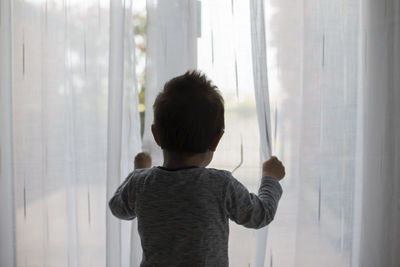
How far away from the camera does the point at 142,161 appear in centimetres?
108

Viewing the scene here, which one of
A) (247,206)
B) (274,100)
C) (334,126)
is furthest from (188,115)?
(334,126)

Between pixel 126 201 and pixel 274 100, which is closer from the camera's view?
pixel 126 201

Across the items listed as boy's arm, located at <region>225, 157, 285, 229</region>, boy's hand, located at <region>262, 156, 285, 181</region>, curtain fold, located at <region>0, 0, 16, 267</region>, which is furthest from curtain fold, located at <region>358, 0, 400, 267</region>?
curtain fold, located at <region>0, 0, 16, 267</region>

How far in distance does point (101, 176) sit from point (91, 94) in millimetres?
247

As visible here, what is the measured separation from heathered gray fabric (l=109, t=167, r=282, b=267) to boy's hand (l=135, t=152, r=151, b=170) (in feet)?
0.60

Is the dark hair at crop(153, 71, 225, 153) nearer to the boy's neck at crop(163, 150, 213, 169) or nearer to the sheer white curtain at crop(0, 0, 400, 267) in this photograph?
the boy's neck at crop(163, 150, 213, 169)

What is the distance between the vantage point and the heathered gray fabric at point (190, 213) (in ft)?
2.80

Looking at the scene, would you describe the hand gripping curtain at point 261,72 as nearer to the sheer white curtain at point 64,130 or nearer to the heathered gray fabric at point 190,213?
the heathered gray fabric at point 190,213

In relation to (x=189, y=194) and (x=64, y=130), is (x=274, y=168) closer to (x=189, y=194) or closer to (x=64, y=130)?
(x=189, y=194)

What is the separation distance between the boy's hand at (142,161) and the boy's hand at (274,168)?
0.30 metres

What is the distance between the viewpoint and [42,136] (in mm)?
1252

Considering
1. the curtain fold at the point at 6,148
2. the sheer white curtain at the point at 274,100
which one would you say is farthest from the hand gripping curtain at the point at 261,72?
the curtain fold at the point at 6,148

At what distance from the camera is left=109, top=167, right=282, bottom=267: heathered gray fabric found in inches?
33.5

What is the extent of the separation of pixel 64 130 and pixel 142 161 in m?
0.32
